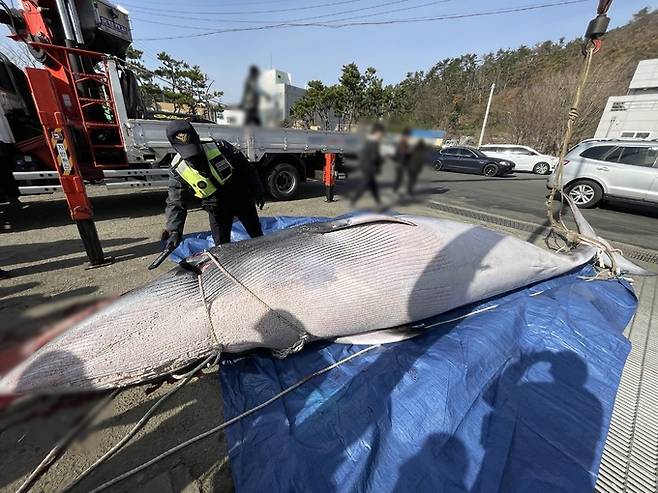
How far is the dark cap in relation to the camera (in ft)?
5.32

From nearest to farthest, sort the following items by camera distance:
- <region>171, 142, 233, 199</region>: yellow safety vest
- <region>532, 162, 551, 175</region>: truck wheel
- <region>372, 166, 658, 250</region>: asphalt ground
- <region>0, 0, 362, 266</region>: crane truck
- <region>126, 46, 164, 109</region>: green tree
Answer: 1. <region>126, 46, 164, 109</region>: green tree
2. <region>171, 142, 233, 199</region>: yellow safety vest
3. <region>0, 0, 362, 266</region>: crane truck
4. <region>372, 166, 658, 250</region>: asphalt ground
5. <region>532, 162, 551, 175</region>: truck wheel

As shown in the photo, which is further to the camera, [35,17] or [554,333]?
[35,17]

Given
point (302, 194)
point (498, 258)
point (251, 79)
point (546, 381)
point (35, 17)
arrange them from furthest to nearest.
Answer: point (302, 194) → point (35, 17) → point (498, 258) → point (546, 381) → point (251, 79)

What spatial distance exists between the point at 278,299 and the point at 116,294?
247 cm

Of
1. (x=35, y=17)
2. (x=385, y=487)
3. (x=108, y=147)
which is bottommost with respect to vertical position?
(x=385, y=487)

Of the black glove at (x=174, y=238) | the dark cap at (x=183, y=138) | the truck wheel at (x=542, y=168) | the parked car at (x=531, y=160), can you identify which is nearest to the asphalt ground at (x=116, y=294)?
the black glove at (x=174, y=238)

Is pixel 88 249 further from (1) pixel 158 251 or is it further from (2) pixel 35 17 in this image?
(2) pixel 35 17

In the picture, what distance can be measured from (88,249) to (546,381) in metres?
5.12

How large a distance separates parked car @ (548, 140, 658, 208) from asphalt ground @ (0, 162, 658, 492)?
575 mm

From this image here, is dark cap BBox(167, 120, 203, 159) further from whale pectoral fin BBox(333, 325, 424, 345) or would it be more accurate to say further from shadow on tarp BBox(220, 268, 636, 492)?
whale pectoral fin BBox(333, 325, 424, 345)

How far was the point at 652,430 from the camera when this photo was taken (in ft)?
6.37

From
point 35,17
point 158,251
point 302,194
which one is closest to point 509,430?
point 158,251

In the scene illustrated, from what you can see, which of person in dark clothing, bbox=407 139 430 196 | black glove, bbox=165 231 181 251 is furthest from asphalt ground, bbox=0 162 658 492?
black glove, bbox=165 231 181 251

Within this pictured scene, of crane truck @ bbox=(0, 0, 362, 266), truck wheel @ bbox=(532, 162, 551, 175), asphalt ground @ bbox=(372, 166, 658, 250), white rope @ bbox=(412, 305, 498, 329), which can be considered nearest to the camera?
white rope @ bbox=(412, 305, 498, 329)
